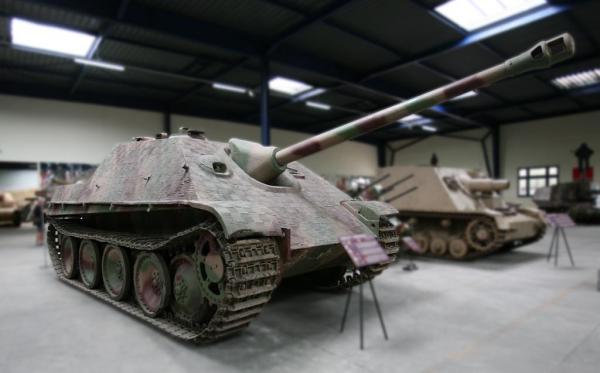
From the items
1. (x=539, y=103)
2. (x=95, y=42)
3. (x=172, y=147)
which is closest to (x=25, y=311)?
(x=172, y=147)

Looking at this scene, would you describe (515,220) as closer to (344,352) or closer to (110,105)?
(344,352)

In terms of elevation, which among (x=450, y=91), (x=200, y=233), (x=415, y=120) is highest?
(x=415, y=120)

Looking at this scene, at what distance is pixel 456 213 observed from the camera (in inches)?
388

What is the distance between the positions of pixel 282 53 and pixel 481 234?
7.60 metres

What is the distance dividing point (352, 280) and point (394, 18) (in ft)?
25.0

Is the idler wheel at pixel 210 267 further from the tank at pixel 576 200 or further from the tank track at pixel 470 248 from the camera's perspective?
the tank at pixel 576 200

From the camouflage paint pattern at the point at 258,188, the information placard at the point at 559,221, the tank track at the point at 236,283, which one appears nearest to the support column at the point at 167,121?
the camouflage paint pattern at the point at 258,188

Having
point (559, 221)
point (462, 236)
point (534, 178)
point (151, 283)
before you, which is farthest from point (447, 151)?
point (151, 283)

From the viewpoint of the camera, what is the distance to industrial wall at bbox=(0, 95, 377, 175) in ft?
51.8

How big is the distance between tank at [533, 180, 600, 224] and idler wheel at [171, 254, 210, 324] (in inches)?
768

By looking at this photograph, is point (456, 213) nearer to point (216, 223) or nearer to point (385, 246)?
point (385, 246)

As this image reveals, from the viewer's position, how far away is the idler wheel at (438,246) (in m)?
10.3

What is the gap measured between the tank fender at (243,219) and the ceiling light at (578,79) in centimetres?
1633

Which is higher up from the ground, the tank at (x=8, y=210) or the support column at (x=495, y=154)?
the support column at (x=495, y=154)
